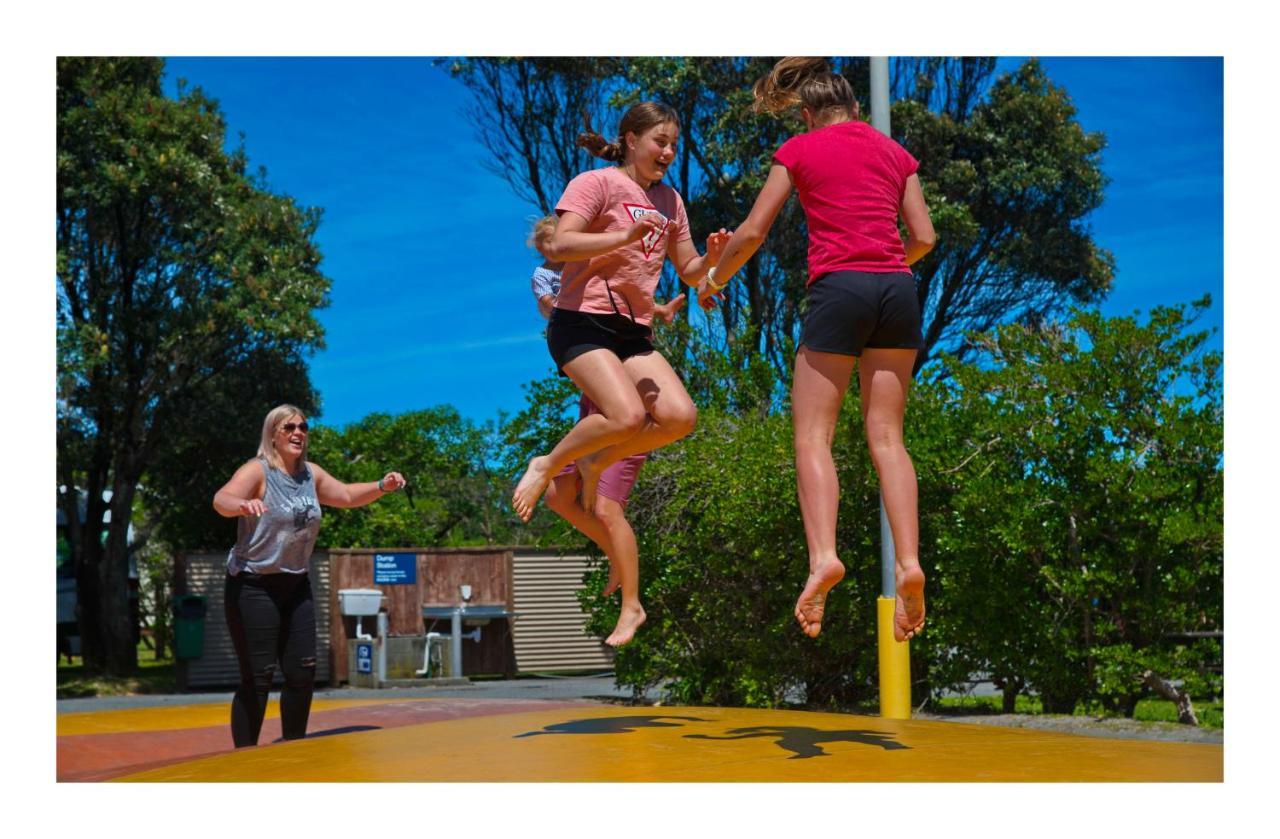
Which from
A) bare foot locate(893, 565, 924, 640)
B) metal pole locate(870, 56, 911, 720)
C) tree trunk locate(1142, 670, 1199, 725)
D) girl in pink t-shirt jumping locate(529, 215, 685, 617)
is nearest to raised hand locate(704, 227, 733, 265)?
girl in pink t-shirt jumping locate(529, 215, 685, 617)

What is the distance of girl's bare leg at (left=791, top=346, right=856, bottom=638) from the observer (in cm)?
429

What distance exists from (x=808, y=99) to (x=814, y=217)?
46 cm

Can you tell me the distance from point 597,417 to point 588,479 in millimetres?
495

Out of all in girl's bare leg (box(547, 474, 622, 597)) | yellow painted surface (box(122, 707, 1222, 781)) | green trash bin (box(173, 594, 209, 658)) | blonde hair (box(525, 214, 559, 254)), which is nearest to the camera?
yellow painted surface (box(122, 707, 1222, 781))

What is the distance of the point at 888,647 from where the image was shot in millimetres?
7434

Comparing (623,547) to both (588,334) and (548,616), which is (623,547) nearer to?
(588,334)

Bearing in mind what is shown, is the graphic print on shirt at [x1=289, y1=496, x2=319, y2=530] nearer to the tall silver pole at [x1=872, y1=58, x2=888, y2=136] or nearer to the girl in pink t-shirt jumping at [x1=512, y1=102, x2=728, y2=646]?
the girl in pink t-shirt jumping at [x1=512, y1=102, x2=728, y2=646]

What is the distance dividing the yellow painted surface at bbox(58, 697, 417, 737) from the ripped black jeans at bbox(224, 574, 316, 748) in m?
4.15

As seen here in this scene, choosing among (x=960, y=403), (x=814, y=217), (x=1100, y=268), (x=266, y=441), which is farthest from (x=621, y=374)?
(x=1100, y=268)

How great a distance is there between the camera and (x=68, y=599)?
19.1 metres

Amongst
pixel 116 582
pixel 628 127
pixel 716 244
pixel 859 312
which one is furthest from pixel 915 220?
pixel 116 582

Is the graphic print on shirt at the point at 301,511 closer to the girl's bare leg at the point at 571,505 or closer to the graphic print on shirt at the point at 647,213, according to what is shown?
the girl's bare leg at the point at 571,505

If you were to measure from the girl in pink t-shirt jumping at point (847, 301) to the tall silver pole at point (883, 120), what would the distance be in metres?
2.98
